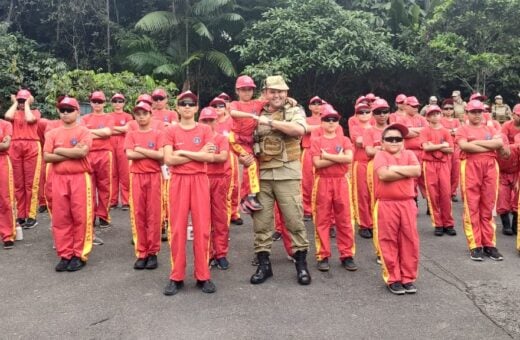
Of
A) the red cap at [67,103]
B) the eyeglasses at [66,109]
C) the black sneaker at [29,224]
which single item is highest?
the red cap at [67,103]

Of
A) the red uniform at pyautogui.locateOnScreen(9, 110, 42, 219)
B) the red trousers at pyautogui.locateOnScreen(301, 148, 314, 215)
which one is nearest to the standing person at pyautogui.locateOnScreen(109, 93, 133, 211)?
the red uniform at pyautogui.locateOnScreen(9, 110, 42, 219)

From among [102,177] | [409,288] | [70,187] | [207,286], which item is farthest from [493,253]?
[102,177]

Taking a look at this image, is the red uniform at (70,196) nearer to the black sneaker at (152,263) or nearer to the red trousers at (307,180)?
the black sneaker at (152,263)

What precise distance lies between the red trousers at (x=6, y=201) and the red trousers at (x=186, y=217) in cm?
304

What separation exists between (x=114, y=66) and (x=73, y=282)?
13681 millimetres

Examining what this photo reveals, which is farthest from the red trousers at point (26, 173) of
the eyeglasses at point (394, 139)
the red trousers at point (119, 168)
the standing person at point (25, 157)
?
the eyeglasses at point (394, 139)

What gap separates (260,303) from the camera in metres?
4.75

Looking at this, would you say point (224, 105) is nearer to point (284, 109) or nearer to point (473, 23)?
point (284, 109)

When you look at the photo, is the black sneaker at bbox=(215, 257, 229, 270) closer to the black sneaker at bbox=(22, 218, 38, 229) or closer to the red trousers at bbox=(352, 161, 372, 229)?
the red trousers at bbox=(352, 161, 372, 229)

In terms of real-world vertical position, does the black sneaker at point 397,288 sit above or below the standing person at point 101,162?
below

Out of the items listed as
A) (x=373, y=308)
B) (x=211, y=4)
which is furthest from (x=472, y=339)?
(x=211, y=4)

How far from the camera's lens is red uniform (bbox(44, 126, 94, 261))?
5727mm

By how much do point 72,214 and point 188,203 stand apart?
172cm

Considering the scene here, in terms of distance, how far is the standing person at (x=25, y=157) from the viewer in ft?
25.2
